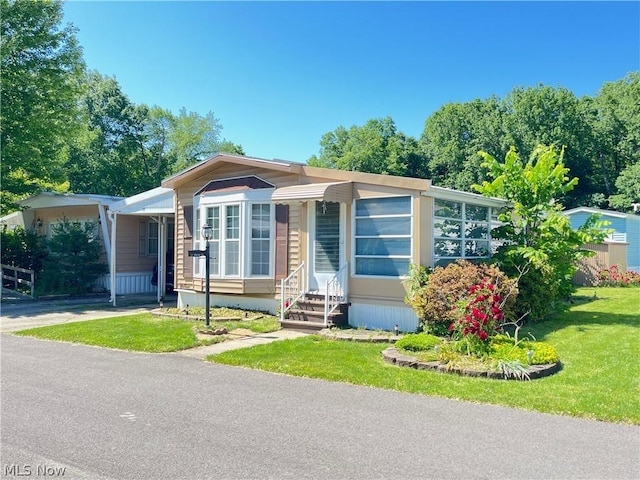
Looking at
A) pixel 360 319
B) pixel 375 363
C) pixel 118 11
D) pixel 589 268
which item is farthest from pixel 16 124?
pixel 589 268

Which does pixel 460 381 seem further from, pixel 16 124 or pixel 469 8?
pixel 16 124

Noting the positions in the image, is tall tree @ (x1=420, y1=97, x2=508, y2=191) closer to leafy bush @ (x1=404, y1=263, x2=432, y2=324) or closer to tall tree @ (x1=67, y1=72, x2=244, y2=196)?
tall tree @ (x1=67, y1=72, x2=244, y2=196)

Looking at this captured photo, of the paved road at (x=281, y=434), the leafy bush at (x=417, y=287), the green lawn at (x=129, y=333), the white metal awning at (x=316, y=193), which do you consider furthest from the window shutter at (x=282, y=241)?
the paved road at (x=281, y=434)

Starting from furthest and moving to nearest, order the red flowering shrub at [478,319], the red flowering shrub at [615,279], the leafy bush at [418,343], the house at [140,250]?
the red flowering shrub at [615,279] < the house at [140,250] < the leafy bush at [418,343] < the red flowering shrub at [478,319]

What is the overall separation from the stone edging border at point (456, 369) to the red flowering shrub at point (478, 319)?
764 mm

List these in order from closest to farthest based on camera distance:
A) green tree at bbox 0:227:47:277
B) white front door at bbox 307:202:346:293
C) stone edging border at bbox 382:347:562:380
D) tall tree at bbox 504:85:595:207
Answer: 1. stone edging border at bbox 382:347:562:380
2. white front door at bbox 307:202:346:293
3. green tree at bbox 0:227:47:277
4. tall tree at bbox 504:85:595:207

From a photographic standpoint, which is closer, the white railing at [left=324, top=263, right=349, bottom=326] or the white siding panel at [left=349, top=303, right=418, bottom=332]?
the white siding panel at [left=349, top=303, right=418, bottom=332]

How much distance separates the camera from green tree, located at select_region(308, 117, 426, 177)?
41594 mm

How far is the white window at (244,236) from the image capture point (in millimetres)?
12820

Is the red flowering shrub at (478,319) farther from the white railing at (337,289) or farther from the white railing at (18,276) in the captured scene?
the white railing at (18,276)

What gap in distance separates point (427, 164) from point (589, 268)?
76.8ft

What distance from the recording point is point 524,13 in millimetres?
13156

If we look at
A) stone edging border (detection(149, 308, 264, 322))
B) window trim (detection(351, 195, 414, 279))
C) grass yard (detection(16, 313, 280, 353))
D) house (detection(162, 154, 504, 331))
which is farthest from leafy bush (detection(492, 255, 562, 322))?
stone edging border (detection(149, 308, 264, 322))

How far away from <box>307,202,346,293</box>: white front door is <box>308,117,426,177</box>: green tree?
29.2 meters
